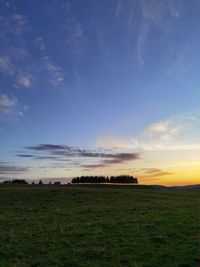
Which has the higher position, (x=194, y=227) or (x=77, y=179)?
(x=77, y=179)

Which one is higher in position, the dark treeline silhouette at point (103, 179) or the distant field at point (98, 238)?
the dark treeline silhouette at point (103, 179)

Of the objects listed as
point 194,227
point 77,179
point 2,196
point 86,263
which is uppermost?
point 77,179

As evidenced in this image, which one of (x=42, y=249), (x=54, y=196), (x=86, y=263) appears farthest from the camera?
(x=54, y=196)

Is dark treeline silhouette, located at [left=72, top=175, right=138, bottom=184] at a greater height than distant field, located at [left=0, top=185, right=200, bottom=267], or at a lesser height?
greater

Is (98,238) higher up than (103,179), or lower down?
lower down

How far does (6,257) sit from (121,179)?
12962 cm

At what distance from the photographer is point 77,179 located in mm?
142125

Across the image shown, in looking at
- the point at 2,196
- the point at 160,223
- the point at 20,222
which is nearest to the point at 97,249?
the point at 160,223

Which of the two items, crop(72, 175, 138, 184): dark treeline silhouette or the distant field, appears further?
crop(72, 175, 138, 184): dark treeline silhouette

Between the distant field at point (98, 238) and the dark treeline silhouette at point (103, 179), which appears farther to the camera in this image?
the dark treeline silhouette at point (103, 179)

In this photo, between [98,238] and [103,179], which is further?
[103,179]

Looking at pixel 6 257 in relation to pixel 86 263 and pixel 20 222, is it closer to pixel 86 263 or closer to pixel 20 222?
pixel 86 263

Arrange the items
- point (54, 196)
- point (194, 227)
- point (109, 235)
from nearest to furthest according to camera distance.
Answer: point (109, 235) → point (194, 227) → point (54, 196)

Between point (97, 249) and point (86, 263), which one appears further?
point (97, 249)
